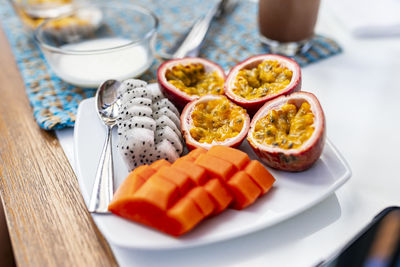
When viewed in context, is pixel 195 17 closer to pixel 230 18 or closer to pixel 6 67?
pixel 230 18

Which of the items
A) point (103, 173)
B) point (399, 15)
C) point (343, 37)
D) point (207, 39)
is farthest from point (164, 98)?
point (399, 15)

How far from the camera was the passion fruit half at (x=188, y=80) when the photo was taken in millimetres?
1044

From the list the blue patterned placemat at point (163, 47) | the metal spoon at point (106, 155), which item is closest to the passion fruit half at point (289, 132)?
the metal spoon at point (106, 155)

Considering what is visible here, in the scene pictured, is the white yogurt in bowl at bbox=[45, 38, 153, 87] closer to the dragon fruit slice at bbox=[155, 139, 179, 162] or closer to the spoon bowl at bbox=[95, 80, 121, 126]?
the spoon bowl at bbox=[95, 80, 121, 126]

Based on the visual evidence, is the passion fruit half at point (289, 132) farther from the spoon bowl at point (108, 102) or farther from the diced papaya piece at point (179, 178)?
the spoon bowl at point (108, 102)

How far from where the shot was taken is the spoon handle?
752 millimetres

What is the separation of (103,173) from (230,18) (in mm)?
1117

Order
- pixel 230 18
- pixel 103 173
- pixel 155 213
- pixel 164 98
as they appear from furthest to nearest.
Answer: pixel 230 18 → pixel 164 98 → pixel 103 173 → pixel 155 213

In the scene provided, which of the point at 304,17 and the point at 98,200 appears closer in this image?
the point at 98,200

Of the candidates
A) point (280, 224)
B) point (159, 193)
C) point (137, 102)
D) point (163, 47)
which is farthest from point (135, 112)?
point (163, 47)

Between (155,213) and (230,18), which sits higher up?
(155,213)

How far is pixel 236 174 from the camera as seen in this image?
77cm

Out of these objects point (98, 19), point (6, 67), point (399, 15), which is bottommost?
point (6, 67)

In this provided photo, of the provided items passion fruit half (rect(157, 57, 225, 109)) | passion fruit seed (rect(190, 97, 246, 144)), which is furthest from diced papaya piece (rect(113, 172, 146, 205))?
passion fruit half (rect(157, 57, 225, 109))
